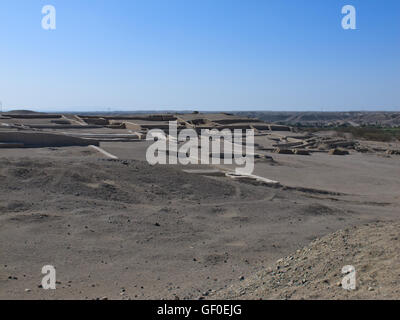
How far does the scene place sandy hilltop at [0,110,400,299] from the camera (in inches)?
203

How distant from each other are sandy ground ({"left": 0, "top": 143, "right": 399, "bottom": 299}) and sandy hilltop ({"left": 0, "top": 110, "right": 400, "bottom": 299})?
2cm

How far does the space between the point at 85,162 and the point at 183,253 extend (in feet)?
17.7

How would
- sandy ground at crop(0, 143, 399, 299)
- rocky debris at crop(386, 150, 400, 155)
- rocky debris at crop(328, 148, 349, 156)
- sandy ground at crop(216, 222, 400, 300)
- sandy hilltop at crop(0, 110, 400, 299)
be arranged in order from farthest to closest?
rocky debris at crop(386, 150, 400, 155)
rocky debris at crop(328, 148, 349, 156)
sandy ground at crop(0, 143, 399, 299)
sandy hilltop at crop(0, 110, 400, 299)
sandy ground at crop(216, 222, 400, 300)

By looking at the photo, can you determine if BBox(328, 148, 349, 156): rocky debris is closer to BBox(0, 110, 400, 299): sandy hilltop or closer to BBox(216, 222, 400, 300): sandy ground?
BBox(0, 110, 400, 299): sandy hilltop

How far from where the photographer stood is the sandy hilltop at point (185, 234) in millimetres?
5164

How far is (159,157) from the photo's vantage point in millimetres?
17609

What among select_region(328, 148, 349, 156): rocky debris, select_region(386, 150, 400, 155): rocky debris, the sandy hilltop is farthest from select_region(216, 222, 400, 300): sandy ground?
select_region(386, 150, 400, 155): rocky debris

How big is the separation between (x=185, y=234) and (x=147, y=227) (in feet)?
2.29

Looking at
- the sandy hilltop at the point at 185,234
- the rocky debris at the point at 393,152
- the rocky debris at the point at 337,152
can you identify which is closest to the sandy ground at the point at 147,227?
the sandy hilltop at the point at 185,234

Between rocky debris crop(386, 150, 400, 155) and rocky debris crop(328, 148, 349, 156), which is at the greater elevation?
rocky debris crop(328, 148, 349, 156)

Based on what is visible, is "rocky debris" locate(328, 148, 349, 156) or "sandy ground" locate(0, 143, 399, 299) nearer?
"sandy ground" locate(0, 143, 399, 299)

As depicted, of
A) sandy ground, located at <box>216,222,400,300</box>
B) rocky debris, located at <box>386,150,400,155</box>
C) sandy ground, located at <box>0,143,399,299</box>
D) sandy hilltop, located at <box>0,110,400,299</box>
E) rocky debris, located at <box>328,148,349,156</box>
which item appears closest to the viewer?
sandy ground, located at <box>216,222,400,300</box>
